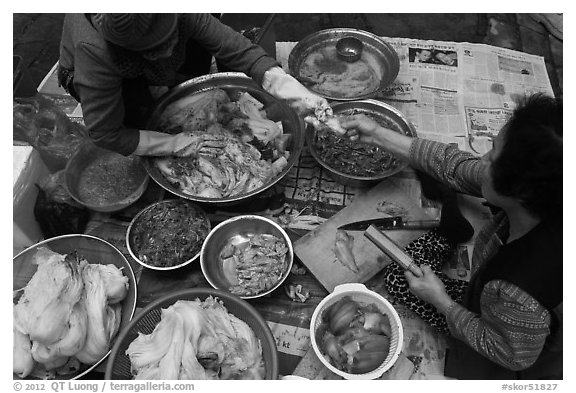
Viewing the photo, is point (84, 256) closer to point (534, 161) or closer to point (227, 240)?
point (227, 240)

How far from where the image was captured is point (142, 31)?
71.7 inches

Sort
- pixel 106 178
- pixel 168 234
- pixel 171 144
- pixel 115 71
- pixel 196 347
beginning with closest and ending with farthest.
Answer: pixel 196 347, pixel 115 71, pixel 168 234, pixel 171 144, pixel 106 178

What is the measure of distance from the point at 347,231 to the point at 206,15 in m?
1.43

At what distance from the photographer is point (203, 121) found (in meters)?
Answer: 2.65

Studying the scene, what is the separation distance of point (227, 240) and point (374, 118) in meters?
1.28

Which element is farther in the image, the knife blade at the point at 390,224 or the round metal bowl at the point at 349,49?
the round metal bowl at the point at 349,49

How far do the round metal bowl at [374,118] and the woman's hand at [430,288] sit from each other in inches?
27.8

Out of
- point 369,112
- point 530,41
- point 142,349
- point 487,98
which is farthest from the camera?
point 530,41

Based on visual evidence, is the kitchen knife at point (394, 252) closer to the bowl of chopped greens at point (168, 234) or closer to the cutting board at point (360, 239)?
the cutting board at point (360, 239)

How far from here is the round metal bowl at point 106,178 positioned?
2.51 metres

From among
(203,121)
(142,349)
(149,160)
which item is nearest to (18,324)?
(142,349)

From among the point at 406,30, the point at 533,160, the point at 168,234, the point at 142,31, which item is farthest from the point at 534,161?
the point at 406,30

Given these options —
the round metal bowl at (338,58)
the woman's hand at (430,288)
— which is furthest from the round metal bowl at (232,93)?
the woman's hand at (430,288)
